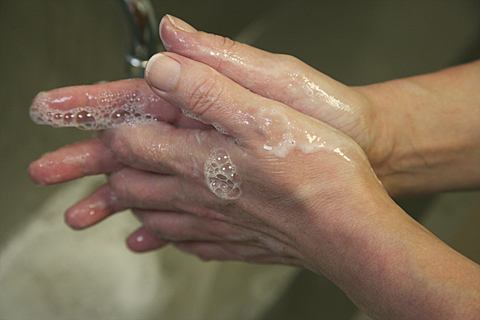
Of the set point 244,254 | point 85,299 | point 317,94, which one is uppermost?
point 317,94

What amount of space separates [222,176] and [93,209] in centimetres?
33

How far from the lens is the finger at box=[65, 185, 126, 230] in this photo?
762mm

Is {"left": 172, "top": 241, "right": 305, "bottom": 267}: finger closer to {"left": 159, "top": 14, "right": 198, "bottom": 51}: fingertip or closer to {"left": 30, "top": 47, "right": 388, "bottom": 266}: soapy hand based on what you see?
{"left": 30, "top": 47, "right": 388, "bottom": 266}: soapy hand

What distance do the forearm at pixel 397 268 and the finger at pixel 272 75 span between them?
6.4 inches

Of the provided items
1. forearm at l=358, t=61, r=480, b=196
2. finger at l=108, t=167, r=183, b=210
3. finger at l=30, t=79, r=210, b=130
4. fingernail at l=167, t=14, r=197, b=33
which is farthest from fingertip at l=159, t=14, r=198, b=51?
forearm at l=358, t=61, r=480, b=196

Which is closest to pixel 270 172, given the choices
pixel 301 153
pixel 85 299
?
pixel 301 153

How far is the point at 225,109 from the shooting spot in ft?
1.68

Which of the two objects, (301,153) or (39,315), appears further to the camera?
(39,315)

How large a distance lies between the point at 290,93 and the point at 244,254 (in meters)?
0.31

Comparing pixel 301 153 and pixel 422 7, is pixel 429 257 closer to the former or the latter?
pixel 301 153

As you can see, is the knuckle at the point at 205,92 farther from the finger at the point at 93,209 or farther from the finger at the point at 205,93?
the finger at the point at 93,209

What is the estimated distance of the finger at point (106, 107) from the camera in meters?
0.62

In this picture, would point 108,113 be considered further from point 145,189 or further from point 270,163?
point 270,163

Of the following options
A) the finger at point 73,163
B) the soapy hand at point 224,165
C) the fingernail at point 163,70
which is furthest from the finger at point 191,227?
the fingernail at point 163,70
